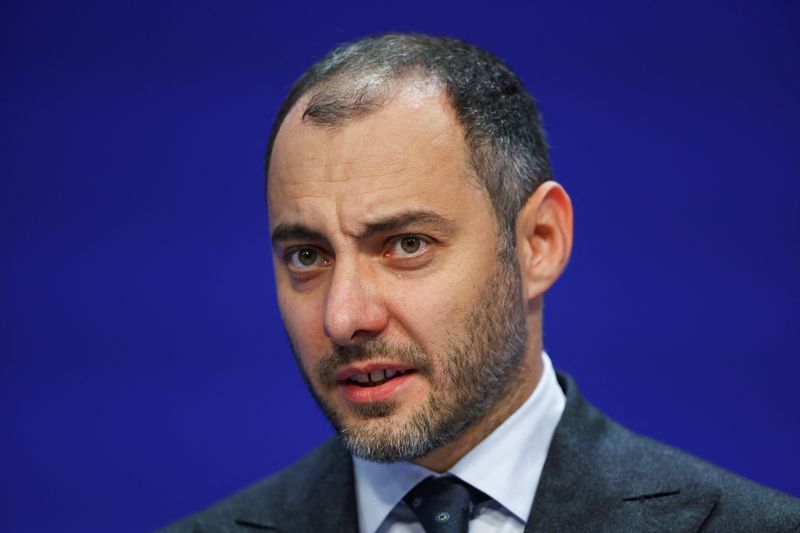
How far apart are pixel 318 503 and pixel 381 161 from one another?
3.14 ft

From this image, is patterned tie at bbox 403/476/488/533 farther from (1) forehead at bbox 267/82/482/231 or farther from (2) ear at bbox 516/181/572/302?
(1) forehead at bbox 267/82/482/231

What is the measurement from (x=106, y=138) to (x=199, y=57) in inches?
16.9

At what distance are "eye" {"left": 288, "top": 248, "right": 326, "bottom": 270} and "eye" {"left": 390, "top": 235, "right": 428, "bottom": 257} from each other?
199 mm

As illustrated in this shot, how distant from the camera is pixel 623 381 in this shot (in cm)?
388

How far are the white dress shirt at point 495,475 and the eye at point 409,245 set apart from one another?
0.51m

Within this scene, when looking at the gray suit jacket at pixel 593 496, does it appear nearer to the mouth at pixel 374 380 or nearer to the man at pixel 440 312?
the man at pixel 440 312

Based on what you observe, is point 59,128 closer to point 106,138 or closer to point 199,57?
point 106,138

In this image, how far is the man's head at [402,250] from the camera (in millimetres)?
2588

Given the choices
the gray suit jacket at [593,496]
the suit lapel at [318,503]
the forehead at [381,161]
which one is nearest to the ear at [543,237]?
the forehead at [381,161]

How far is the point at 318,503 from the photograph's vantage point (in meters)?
2.99

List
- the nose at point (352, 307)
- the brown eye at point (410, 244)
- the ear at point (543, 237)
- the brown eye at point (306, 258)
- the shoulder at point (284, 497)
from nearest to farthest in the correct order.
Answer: the nose at point (352, 307) < the brown eye at point (410, 244) < the brown eye at point (306, 258) < the ear at point (543, 237) < the shoulder at point (284, 497)

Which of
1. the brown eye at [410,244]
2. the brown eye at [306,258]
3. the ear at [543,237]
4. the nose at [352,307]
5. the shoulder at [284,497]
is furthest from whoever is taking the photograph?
the shoulder at [284,497]

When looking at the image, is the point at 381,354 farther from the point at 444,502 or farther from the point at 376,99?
the point at 376,99

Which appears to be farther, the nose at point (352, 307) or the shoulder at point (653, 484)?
the shoulder at point (653, 484)
